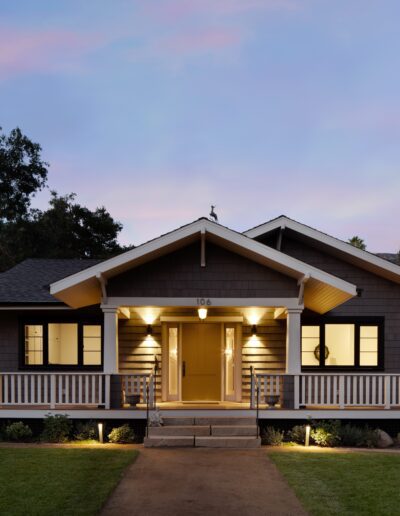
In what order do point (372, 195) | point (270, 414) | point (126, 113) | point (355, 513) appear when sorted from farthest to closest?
point (372, 195) < point (126, 113) < point (270, 414) < point (355, 513)

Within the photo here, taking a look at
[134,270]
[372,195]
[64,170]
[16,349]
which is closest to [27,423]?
[16,349]

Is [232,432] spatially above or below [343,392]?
below

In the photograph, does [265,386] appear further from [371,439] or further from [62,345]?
[62,345]

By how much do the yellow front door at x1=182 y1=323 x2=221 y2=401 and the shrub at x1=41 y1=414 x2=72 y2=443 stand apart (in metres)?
3.76

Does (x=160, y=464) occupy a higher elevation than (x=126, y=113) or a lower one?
lower

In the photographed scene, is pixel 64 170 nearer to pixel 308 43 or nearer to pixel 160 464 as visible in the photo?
pixel 308 43

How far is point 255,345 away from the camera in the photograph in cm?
1578

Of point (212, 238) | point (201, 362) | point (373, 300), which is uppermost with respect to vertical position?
point (212, 238)

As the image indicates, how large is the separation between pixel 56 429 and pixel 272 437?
4.75m

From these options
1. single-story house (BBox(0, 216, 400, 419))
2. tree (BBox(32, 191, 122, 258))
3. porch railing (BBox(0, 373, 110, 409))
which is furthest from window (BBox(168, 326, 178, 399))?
tree (BBox(32, 191, 122, 258))

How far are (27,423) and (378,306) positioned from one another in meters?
9.72

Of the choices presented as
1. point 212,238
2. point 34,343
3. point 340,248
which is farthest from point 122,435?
point 340,248

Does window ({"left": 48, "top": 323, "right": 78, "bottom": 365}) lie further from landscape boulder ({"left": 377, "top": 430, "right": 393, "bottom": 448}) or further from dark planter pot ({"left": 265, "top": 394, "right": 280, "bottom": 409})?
landscape boulder ({"left": 377, "top": 430, "right": 393, "bottom": 448})

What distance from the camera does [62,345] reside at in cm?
1611
